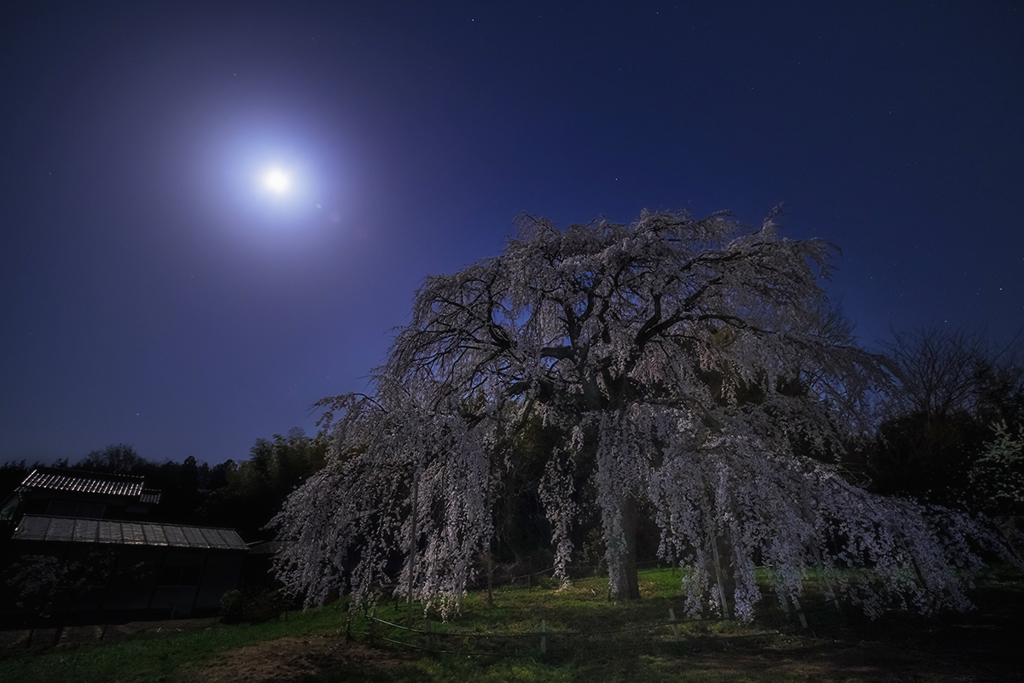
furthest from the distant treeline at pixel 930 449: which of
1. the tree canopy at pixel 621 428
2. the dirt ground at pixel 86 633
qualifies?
the dirt ground at pixel 86 633

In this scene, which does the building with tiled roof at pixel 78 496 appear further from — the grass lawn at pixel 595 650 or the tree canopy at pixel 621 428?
the tree canopy at pixel 621 428

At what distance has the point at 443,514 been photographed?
25.8 ft

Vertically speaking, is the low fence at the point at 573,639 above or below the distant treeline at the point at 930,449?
below

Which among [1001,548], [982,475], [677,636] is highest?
[982,475]

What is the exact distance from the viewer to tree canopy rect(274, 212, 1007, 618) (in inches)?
243

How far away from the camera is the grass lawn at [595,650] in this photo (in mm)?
6574

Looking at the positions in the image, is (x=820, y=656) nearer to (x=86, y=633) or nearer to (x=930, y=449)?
(x=930, y=449)

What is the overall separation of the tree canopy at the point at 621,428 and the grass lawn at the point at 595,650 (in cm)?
77

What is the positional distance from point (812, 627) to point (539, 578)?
9198 mm

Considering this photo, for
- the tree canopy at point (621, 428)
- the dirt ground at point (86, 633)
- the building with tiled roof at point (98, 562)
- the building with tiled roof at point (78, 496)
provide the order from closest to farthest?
the tree canopy at point (621, 428) → the dirt ground at point (86, 633) → the building with tiled roof at point (98, 562) → the building with tiled roof at point (78, 496)

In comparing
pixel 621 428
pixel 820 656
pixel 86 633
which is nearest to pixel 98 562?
pixel 86 633

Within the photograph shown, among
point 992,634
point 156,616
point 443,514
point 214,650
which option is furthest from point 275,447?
point 992,634

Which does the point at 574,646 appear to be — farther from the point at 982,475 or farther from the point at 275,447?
the point at 275,447

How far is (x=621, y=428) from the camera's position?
755 cm
